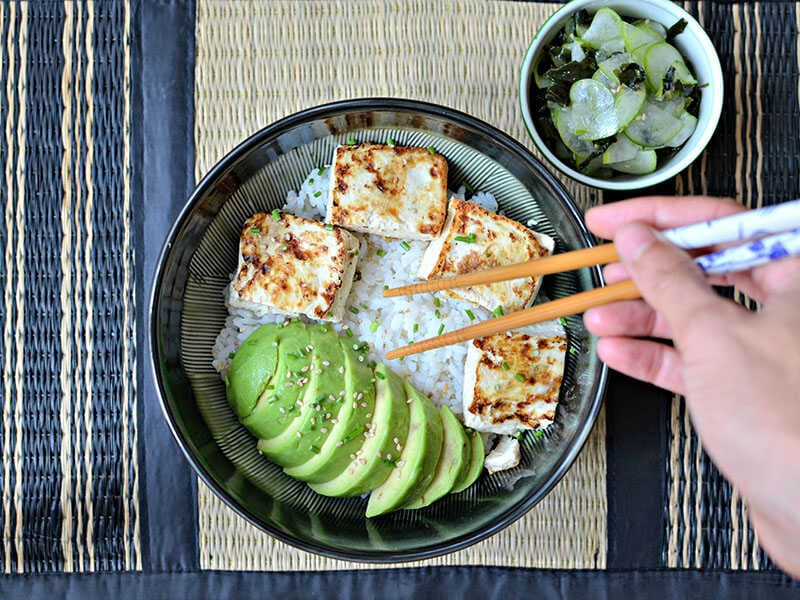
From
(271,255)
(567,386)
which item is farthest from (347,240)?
(567,386)

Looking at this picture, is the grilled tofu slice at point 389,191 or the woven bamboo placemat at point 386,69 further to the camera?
the woven bamboo placemat at point 386,69

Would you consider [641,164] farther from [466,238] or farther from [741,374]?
[741,374]

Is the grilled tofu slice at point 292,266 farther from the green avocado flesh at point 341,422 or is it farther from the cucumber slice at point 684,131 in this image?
the cucumber slice at point 684,131

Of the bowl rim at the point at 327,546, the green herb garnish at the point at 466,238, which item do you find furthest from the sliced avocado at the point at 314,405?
the green herb garnish at the point at 466,238

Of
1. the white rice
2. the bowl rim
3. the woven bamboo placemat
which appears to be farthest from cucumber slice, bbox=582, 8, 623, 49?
the white rice

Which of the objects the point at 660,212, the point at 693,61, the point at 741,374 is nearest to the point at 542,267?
the point at 660,212
